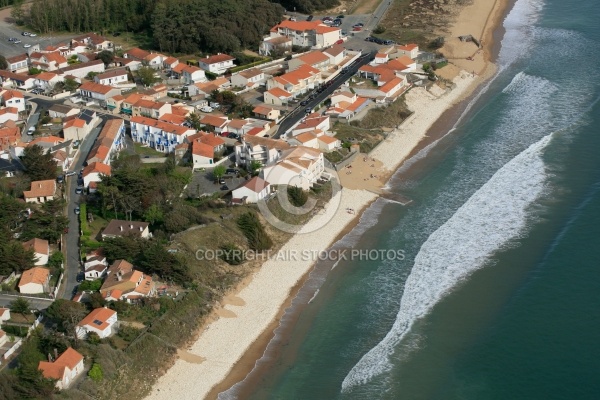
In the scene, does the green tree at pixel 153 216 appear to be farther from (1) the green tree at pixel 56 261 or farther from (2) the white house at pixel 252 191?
(1) the green tree at pixel 56 261

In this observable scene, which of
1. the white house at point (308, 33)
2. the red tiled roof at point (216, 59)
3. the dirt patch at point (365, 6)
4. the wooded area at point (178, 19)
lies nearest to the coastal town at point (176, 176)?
the white house at point (308, 33)

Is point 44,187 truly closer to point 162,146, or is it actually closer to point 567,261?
point 162,146

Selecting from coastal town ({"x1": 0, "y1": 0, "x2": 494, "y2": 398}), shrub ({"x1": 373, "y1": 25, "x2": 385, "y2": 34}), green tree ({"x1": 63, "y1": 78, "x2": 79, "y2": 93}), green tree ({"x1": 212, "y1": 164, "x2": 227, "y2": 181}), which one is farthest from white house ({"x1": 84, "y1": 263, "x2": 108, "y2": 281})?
shrub ({"x1": 373, "y1": 25, "x2": 385, "y2": 34})

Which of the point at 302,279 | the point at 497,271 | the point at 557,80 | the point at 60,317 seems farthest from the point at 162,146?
the point at 557,80

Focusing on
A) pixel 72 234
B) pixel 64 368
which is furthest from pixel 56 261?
pixel 64 368

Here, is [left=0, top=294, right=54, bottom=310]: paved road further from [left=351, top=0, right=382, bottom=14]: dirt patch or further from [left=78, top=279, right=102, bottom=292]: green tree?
[left=351, top=0, right=382, bottom=14]: dirt patch

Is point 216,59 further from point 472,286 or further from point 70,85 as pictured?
point 472,286

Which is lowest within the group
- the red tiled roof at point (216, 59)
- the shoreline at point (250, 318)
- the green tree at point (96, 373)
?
the red tiled roof at point (216, 59)
